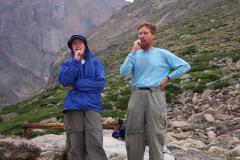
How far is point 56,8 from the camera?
172375mm

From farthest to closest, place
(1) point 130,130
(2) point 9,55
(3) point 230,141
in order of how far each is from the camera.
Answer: (2) point 9,55
(3) point 230,141
(1) point 130,130

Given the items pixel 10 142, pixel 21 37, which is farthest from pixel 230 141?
pixel 21 37

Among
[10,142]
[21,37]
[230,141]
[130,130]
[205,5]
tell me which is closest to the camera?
[130,130]

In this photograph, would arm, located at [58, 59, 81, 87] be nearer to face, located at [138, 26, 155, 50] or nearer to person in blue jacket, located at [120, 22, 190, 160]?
person in blue jacket, located at [120, 22, 190, 160]

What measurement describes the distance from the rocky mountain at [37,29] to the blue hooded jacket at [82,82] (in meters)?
129

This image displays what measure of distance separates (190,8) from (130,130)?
59176 mm

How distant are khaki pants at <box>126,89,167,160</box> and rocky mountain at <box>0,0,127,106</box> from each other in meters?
129

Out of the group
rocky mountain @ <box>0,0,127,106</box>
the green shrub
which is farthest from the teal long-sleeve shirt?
rocky mountain @ <box>0,0,127,106</box>

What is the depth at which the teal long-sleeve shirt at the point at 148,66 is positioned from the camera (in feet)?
23.5

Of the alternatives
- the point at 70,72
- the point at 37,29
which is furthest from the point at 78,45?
the point at 37,29

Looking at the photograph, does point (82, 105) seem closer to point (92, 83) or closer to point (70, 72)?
point (92, 83)

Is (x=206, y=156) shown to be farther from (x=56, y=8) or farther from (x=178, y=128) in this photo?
(x=56, y=8)

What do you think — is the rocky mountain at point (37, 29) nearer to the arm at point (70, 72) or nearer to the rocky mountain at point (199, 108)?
the rocky mountain at point (199, 108)

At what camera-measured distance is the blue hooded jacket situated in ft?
23.6
